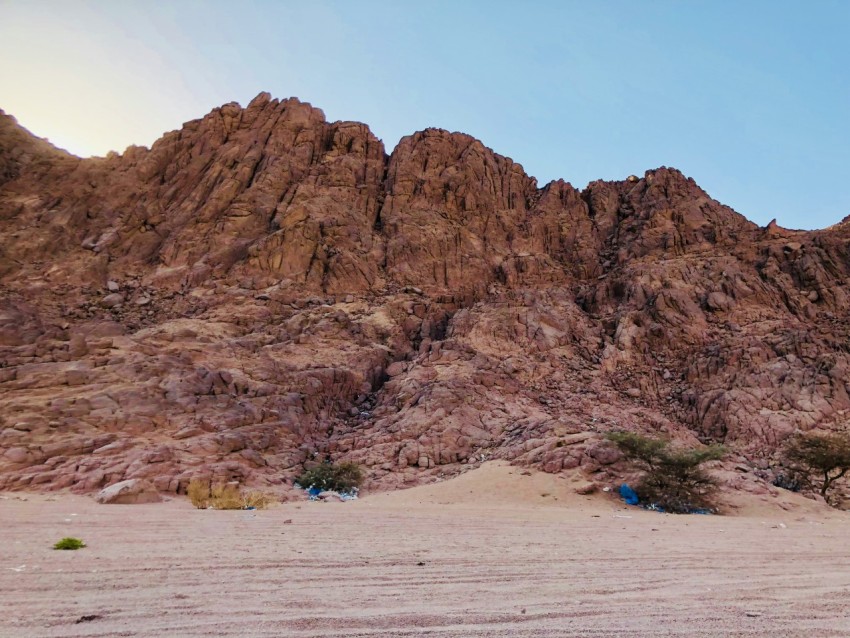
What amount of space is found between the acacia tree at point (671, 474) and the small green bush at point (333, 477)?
410 inches

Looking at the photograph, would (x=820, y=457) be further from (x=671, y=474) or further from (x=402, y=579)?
(x=402, y=579)

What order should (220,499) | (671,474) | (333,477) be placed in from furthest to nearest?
(333,477) < (671,474) < (220,499)

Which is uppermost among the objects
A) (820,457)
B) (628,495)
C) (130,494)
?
(130,494)

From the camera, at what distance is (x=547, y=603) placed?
4.49 m

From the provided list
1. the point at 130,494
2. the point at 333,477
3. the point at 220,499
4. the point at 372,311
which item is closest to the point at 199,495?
the point at 220,499

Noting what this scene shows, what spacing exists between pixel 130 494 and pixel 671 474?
17.9 meters

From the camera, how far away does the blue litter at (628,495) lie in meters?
18.7

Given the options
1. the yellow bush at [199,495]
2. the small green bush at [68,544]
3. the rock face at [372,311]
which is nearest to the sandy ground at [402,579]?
the small green bush at [68,544]

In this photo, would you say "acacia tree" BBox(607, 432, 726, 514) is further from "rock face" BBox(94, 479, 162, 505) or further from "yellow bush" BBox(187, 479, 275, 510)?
"rock face" BBox(94, 479, 162, 505)

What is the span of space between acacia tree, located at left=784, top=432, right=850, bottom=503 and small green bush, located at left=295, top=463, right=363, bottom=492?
18080mm

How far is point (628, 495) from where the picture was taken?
Answer: 18922 millimetres

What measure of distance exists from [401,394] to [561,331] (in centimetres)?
1231

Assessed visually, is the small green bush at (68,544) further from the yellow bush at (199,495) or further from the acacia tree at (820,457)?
the acacia tree at (820,457)

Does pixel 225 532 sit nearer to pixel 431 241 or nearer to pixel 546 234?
pixel 431 241
